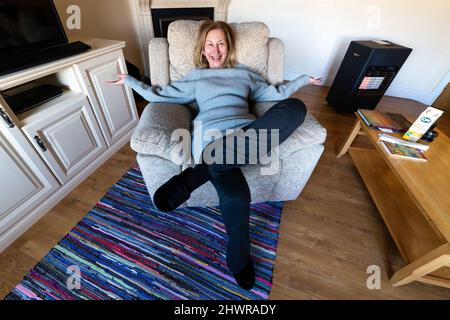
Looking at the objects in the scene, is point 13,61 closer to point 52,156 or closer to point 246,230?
point 52,156

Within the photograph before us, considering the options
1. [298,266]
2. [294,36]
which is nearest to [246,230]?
[298,266]

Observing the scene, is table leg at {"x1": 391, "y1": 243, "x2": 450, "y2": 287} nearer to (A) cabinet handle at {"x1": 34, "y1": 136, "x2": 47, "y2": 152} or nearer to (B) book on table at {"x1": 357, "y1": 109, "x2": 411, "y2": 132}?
(B) book on table at {"x1": 357, "y1": 109, "x2": 411, "y2": 132}

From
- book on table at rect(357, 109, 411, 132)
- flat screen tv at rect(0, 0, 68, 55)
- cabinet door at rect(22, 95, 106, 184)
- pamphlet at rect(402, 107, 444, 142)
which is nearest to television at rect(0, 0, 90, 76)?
flat screen tv at rect(0, 0, 68, 55)

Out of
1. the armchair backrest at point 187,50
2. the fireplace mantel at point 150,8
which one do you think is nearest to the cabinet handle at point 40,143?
the armchair backrest at point 187,50

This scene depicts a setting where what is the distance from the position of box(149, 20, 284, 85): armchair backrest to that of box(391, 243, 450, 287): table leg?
1133 millimetres

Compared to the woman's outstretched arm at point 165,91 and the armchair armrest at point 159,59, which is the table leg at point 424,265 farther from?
the armchair armrest at point 159,59

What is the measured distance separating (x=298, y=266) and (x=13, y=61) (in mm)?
1605

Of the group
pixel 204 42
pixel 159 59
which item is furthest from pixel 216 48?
pixel 159 59

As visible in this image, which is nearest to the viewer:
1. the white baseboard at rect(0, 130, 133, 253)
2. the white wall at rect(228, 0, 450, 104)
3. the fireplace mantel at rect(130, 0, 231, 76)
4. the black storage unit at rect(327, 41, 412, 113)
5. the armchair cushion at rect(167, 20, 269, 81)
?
the white baseboard at rect(0, 130, 133, 253)

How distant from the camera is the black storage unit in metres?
1.81

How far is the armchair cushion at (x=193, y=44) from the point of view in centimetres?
118

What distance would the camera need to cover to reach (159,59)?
1.21m

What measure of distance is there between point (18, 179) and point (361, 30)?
3.09 m
